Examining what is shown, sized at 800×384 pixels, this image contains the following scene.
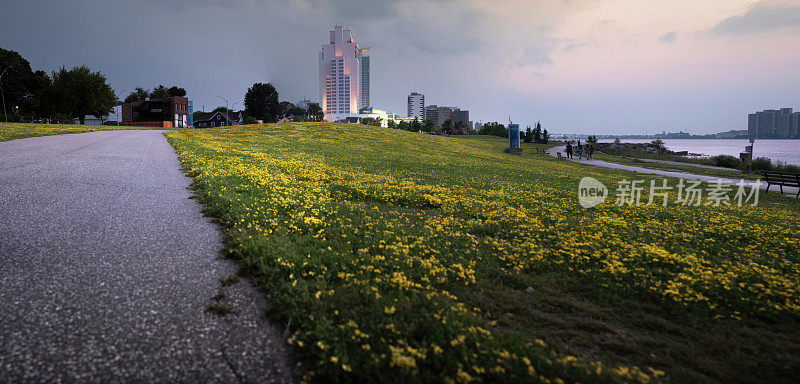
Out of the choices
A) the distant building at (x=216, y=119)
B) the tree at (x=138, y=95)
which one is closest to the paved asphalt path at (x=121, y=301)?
the distant building at (x=216, y=119)

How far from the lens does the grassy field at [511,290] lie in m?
3.89

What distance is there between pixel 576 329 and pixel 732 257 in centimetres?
603

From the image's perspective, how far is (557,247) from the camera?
8.12 m

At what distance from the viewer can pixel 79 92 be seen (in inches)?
2749

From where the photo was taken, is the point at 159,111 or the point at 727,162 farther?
the point at 159,111

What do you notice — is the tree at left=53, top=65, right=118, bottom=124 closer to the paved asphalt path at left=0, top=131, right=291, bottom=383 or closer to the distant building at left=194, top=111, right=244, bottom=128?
the distant building at left=194, top=111, right=244, bottom=128

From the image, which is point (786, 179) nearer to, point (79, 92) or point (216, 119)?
point (79, 92)

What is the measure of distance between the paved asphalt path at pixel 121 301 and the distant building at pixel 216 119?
12824cm

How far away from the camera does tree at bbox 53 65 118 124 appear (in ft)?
227

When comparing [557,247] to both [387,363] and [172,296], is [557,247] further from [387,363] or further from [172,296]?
[172,296]

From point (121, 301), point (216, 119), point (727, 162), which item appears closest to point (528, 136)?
point (727, 162)

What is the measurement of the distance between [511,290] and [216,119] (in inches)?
5611

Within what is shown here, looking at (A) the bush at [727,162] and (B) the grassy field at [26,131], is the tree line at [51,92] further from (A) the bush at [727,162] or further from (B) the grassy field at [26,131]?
(A) the bush at [727,162]

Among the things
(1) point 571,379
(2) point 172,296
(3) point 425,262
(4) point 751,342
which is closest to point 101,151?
(2) point 172,296
